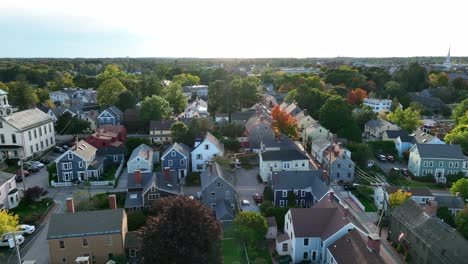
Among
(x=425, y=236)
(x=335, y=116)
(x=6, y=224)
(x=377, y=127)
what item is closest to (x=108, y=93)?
(x=335, y=116)

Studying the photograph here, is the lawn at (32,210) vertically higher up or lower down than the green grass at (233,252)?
higher up

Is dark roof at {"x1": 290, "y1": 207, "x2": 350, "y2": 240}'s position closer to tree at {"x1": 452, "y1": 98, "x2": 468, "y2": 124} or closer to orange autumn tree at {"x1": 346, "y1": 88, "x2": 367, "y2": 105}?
tree at {"x1": 452, "y1": 98, "x2": 468, "y2": 124}

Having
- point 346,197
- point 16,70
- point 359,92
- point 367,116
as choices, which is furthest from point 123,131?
point 16,70

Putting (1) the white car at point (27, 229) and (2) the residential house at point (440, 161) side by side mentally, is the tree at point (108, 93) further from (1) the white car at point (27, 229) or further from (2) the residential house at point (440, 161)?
(2) the residential house at point (440, 161)

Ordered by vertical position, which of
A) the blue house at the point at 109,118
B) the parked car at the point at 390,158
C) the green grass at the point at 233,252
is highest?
the blue house at the point at 109,118

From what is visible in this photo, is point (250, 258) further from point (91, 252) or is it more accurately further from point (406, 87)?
point (406, 87)

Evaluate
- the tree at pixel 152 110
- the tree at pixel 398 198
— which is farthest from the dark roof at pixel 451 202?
the tree at pixel 152 110
